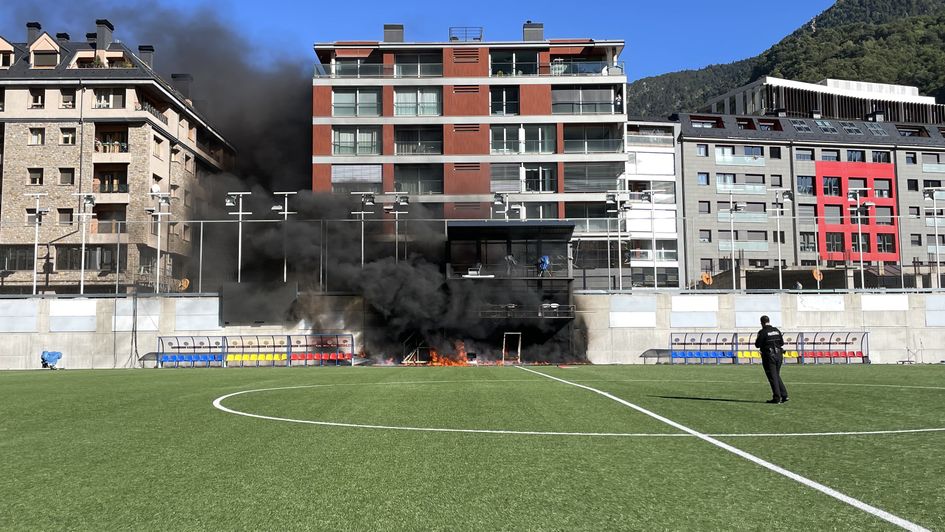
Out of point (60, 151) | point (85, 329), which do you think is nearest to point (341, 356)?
point (85, 329)

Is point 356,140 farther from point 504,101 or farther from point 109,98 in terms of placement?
point 109,98

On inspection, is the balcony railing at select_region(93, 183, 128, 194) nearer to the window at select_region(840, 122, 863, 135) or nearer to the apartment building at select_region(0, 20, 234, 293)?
the apartment building at select_region(0, 20, 234, 293)

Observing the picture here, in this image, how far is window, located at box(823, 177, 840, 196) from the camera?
268ft

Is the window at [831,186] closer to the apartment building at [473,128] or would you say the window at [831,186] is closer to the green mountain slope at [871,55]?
Result: the apartment building at [473,128]

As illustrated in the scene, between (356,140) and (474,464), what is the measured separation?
58657 millimetres

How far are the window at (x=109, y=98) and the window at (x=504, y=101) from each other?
30.4m

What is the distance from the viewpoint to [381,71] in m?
65.2

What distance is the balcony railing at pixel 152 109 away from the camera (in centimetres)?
6288

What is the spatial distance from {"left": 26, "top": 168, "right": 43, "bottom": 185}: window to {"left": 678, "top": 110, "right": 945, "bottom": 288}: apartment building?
184ft

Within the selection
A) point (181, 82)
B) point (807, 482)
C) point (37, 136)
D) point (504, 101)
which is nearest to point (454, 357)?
point (504, 101)

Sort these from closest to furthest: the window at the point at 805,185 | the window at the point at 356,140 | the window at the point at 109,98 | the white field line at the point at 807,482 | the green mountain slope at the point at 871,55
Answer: the white field line at the point at 807,482 → the window at the point at 109,98 → the window at the point at 356,140 → the window at the point at 805,185 → the green mountain slope at the point at 871,55

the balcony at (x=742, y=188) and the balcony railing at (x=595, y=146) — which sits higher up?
the balcony railing at (x=595, y=146)

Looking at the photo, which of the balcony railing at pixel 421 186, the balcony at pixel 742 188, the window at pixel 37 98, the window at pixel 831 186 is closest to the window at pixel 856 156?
the window at pixel 831 186

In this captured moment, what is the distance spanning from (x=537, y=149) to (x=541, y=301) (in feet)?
78.4
